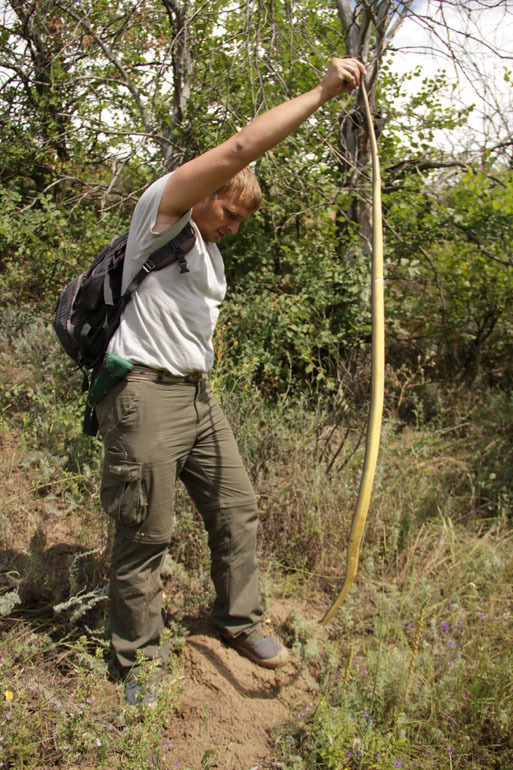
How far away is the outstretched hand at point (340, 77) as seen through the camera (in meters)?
1.91

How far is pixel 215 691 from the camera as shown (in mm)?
2334

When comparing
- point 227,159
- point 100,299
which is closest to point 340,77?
point 227,159

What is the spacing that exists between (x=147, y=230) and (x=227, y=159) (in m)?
0.35

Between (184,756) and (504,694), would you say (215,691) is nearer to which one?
(184,756)

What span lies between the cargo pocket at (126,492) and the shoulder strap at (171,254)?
0.64 meters

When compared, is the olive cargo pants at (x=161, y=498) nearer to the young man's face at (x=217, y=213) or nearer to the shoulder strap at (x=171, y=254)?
the shoulder strap at (x=171, y=254)

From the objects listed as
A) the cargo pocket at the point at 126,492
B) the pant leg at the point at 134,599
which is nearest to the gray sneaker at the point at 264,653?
the pant leg at the point at 134,599

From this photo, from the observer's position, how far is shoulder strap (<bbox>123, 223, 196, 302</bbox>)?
6.31 feet

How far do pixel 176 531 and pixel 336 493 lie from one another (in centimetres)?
99

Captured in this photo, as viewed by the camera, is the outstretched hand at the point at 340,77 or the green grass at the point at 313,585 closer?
the outstretched hand at the point at 340,77

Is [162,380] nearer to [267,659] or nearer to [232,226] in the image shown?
[232,226]

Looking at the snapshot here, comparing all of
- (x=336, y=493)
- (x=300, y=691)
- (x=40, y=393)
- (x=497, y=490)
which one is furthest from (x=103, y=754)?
(x=497, y=490)

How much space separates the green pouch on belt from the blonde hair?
685mm

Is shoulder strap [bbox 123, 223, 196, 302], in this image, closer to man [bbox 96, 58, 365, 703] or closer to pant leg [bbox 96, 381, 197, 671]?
man [bbox 96, 58, 365, 703]
